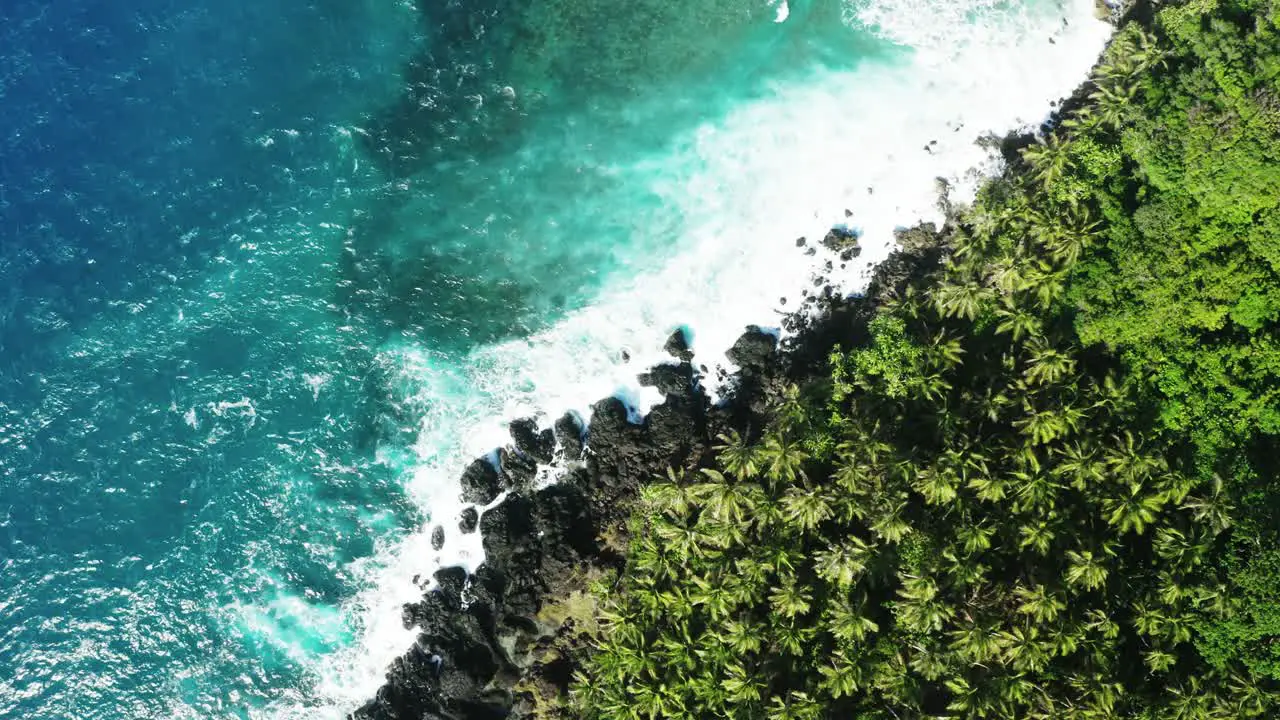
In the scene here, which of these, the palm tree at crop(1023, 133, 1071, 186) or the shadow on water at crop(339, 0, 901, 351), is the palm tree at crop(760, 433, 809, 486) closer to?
the shadow on water at crop(339, 0, 901, 351)

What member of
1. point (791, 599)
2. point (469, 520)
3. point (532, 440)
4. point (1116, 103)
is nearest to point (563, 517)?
point (532, 440)

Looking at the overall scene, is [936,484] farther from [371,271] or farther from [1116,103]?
[371,271]

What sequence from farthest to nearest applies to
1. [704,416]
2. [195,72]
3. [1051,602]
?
[195,72], [704,416], [1051,602]

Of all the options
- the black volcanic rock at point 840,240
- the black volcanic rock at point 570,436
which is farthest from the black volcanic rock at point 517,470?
the black volcanic rock at point 840,240

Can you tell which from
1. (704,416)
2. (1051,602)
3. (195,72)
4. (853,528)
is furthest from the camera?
(195,72)

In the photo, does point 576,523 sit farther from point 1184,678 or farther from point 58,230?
point 58,230

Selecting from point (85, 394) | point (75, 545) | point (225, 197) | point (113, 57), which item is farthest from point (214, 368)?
point (113, 57)

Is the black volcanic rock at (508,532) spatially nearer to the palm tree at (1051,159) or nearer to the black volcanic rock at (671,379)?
the black volcanic rock at (671,379)
